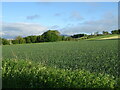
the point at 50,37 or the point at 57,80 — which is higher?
the point at 50,37

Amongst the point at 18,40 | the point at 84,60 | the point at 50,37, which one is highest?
the point at 50,37

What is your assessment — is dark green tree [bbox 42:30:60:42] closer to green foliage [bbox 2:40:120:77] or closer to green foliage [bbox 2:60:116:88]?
green foliage [bbox 2:40:120:77]

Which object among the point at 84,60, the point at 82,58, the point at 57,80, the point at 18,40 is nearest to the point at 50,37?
the point at 18,40

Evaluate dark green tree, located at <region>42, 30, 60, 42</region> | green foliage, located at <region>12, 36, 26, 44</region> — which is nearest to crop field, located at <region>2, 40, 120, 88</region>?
green foliage, located at <region>12, 36, 26, 44</region>

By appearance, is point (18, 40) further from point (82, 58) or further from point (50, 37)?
point (82, 58)

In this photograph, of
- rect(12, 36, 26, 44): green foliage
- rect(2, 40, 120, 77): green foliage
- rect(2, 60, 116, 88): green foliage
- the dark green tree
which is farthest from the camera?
the dark green tree

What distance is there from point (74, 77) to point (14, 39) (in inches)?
3002

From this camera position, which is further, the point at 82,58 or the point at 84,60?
the point at 82,58

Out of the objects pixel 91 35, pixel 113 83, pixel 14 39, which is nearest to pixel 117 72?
pixel 113 83

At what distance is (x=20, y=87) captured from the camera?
7.92 m

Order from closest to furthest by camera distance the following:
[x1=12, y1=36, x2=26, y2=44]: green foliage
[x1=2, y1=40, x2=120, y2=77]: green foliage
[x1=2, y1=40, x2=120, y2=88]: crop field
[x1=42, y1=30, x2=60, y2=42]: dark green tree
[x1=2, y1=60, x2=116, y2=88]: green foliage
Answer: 1. [x1=2, y1=60, x2=116, y2=88]: green foliage
2. [x1=2, y1=40, x2=120, y2=88]: crop field
3. [x1=2, y1=40, x2=120, y2=77]: green foliage
4. [x1=12, y1=36, x2=26, y2=44]: green foliage
5. [x1=42, y1=30, x2=60, y2=42]: dark green tree

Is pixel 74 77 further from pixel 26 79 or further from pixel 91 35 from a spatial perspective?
pixel 91 35

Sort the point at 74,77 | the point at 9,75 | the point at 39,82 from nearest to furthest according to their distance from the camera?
1. the point at 74,77
2. the point at 39,82
3. the point at 9,75

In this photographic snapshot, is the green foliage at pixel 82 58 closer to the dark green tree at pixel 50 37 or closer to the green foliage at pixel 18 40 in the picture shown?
the green foliage at pixel 18 40
